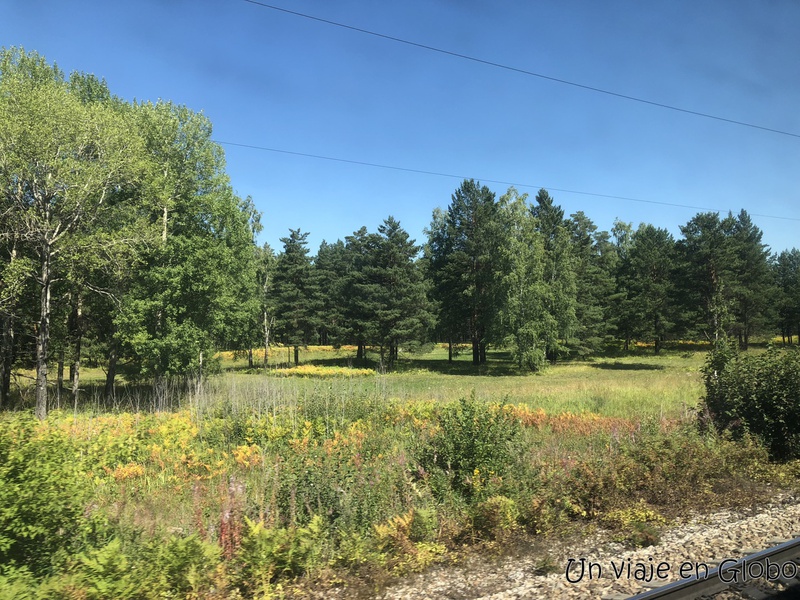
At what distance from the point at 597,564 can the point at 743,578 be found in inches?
49.6

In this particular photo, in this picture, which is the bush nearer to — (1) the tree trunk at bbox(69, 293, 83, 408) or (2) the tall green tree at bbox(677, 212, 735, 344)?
(1) the tree trunk at bbox(69, 293, 83, 408)

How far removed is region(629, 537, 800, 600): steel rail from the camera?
13.5 ft

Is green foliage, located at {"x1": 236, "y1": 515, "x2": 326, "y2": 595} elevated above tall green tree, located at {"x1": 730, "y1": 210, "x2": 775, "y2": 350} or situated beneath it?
situated beneath

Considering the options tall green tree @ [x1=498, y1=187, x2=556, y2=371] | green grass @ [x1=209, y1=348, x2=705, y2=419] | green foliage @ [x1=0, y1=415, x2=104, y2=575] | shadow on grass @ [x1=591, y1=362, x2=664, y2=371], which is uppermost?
tall green tree @ [x1=498, y1=187, x2=556, y2=371]

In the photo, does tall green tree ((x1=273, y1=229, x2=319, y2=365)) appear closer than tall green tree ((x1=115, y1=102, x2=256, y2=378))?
No

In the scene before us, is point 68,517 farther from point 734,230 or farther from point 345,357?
point 734,230

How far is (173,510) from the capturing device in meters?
6.95

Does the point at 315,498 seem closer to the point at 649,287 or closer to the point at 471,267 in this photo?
the point at 471,267

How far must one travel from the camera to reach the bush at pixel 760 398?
29.5 feet

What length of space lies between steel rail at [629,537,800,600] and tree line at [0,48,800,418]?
30.7 ft

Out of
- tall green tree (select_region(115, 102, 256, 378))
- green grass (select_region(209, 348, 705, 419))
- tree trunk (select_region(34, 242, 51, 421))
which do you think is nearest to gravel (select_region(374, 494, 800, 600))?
green grass (select_region(209, 348, 705, 419))

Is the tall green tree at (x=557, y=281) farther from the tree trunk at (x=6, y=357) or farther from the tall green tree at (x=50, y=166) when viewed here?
the tree trunk at (x=6, y=357)

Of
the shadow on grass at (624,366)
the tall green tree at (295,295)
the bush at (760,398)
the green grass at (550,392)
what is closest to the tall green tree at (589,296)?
the shadow on grass at (624,366)

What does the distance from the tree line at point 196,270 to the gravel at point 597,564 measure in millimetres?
8431
